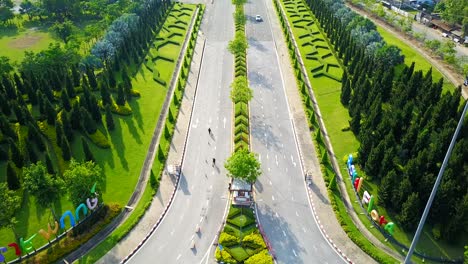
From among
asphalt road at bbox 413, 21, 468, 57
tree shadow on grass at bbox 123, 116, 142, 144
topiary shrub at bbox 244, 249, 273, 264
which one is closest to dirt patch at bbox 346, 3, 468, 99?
asphalt road at bbox 413, 21, 468, 57

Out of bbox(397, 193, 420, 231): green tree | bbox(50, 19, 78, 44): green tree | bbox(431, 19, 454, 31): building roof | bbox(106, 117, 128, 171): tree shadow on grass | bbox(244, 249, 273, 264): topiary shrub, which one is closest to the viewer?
bbox(244, 249, 273, 264): topiary shrub

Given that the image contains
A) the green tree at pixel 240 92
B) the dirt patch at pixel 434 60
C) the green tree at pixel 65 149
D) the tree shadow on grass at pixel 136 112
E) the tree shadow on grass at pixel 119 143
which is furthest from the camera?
the dirt patch at pixel 434 60

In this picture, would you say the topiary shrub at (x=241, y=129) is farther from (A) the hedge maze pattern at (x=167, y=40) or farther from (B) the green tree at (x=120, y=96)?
(B) the green tree at (x=120, y=96)

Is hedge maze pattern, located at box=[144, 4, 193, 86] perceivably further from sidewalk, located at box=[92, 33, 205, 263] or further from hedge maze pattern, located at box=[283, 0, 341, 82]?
hedge maze pattern, located at box=[283, 0, 341, 82]

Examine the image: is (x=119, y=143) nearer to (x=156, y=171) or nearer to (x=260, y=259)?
(x=156, y=171)

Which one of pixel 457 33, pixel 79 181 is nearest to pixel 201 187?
pixel 79 181

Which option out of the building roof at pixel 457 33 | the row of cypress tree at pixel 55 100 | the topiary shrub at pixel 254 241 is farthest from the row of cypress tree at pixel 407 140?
the row of cypress tree at pixel 55 100
